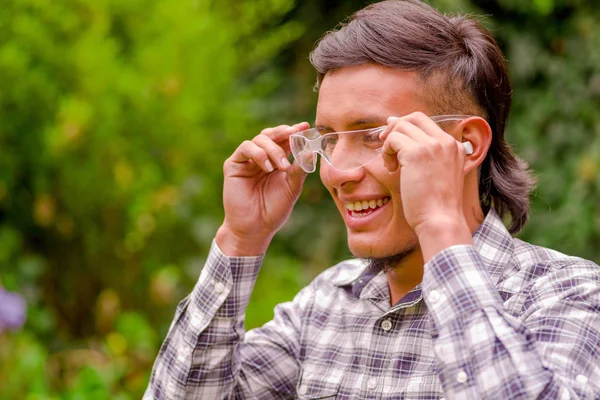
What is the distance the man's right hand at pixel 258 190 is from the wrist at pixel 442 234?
0.59 metres

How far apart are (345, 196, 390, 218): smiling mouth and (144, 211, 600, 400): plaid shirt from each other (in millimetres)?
209

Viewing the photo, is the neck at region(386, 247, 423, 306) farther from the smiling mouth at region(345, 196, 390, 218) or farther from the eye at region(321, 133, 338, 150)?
the eye at region(321, 133, 338, 150)

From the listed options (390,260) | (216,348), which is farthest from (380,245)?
(216,348)

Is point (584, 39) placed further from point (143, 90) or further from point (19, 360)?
point (19, 360)

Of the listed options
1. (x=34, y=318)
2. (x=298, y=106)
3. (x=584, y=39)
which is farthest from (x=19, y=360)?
(x=584, y=39)

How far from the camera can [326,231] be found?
404cm

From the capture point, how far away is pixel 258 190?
2023 mm

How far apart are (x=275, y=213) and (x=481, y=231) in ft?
1.67

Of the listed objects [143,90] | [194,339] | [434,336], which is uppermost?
[143,90]

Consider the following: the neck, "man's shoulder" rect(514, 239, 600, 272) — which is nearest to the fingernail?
the neck

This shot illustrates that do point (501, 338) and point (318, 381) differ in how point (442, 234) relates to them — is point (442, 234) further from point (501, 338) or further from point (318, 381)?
point (318, 381)

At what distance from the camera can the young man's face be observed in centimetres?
168

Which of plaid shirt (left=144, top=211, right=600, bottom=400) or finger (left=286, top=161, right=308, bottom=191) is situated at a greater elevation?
finger (left=286, top=161, right=308, bottom=191)

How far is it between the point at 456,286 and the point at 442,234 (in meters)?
0.09
